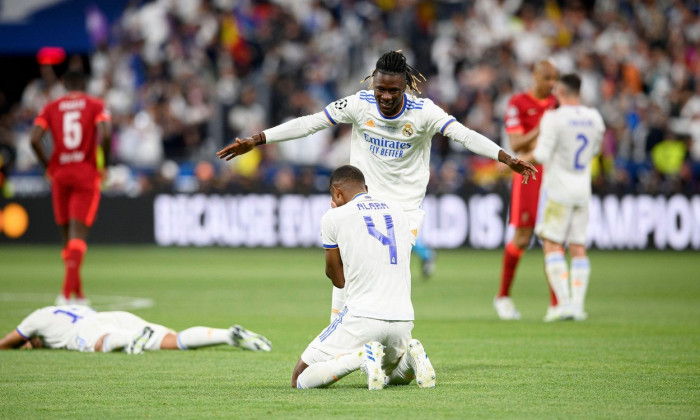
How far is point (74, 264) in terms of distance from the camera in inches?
488

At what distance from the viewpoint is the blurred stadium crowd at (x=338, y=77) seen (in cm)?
2403

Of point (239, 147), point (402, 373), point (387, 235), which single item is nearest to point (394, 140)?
point (239, 147)

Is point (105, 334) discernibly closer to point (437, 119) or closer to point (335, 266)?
point (335, 266)

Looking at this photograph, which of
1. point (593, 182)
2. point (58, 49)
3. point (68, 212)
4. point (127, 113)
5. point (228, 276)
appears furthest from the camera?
point (58, 49)

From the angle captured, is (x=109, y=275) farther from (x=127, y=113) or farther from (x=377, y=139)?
(x=377, y=139)

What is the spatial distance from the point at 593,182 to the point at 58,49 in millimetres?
14098

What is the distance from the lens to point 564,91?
38.2 feet

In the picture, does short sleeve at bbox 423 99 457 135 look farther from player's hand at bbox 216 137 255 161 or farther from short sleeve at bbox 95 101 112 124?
short sleeve at bbox 95 101 112 124

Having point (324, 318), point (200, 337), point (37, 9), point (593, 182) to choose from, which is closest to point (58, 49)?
point (37, 9)

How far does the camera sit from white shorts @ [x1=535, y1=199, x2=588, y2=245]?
1176 cm

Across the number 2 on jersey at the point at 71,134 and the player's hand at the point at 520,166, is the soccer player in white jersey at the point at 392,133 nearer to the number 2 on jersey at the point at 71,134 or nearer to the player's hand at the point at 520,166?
the player's hand at the point at 520,166

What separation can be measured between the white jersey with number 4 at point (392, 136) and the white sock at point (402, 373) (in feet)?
5.25

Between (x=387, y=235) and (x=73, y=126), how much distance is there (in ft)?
23.1

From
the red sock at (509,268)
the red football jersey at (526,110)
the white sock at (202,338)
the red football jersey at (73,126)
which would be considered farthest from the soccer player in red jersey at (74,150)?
the red sock at (509,268)
